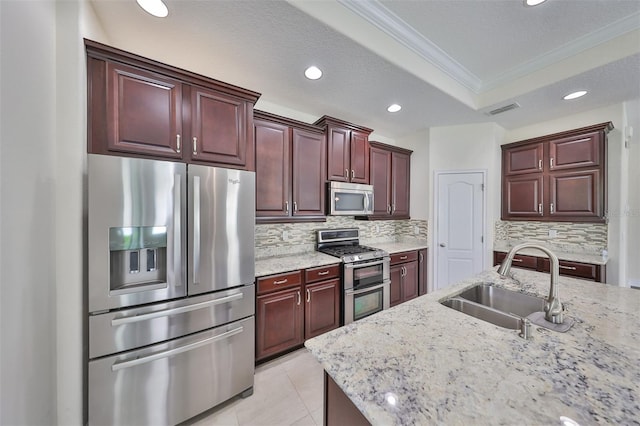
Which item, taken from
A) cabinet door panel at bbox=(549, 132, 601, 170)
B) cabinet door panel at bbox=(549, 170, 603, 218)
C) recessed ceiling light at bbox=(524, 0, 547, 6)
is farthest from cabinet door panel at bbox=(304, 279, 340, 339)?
cabinet door panel at bbox=(549, 132, 601, 170)

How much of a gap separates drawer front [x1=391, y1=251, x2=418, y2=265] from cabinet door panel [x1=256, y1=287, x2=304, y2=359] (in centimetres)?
155

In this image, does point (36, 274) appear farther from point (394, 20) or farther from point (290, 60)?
point (394, 20)

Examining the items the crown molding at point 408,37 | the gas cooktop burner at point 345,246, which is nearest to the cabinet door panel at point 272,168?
the gas cooktop burner at point 345,246

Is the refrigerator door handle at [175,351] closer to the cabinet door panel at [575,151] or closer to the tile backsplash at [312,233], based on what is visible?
the tile backsplash at [312,233]

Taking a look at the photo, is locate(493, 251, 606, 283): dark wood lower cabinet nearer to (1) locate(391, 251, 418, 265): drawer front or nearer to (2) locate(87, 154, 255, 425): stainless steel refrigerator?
(1) locate(391, 251, 418, 265): drawer front

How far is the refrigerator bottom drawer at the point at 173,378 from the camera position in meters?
1.34

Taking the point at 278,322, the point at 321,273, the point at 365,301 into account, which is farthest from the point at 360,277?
the point at 278,322

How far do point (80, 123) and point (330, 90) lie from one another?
2.08 m

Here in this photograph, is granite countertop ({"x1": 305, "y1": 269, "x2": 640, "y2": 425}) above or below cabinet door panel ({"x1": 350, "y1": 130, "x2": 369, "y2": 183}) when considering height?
below

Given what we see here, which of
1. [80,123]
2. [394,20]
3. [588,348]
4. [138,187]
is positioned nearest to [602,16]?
[394,20]

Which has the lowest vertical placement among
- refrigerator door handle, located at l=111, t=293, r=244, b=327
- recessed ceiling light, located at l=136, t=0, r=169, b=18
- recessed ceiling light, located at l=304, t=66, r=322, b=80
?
refrigerator door handle, located at l=111, t=293, r=244, b=327

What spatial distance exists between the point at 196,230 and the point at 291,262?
113cm

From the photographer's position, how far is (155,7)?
1.50 metres

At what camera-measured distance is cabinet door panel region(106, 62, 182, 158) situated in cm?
140
